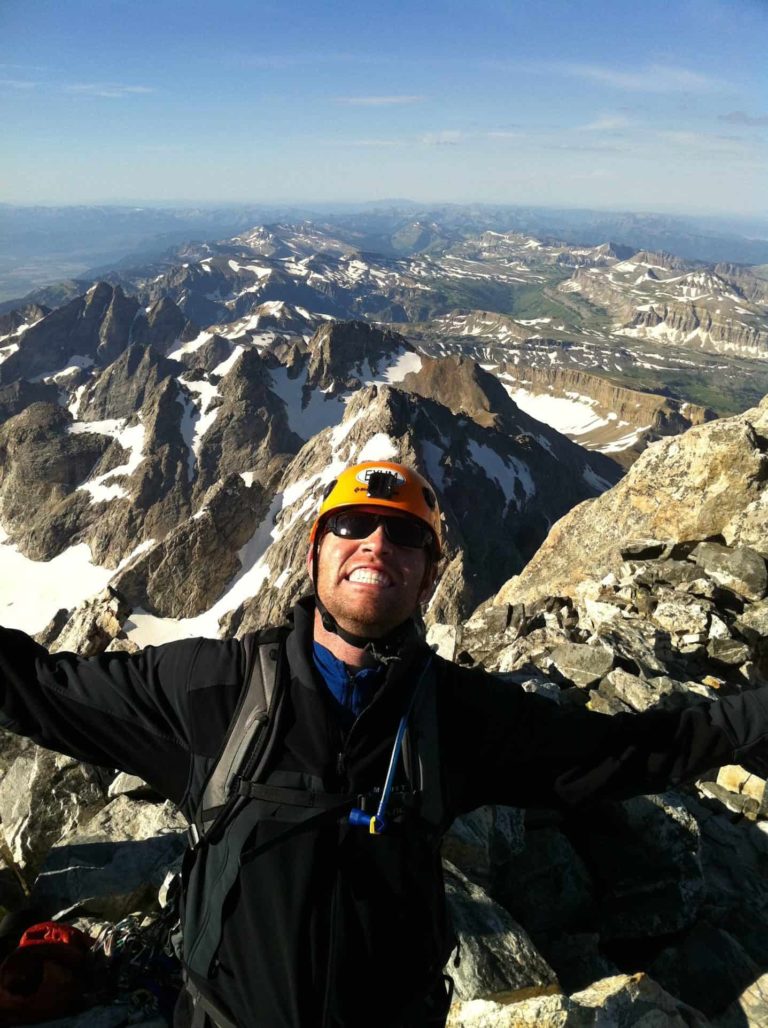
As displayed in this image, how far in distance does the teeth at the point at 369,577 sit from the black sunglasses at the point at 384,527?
0.37m

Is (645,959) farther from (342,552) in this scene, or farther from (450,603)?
(450,603)

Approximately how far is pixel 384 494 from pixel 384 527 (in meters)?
0.32

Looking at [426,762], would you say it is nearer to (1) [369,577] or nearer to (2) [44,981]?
(1) [369,577]

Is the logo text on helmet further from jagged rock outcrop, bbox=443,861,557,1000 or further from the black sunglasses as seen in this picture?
jagged rock outcrop, bbox=443,861,557,1000

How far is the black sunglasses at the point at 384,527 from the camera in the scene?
5.13 meters

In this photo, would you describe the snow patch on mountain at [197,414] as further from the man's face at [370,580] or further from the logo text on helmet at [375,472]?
the man's face at [370,580]

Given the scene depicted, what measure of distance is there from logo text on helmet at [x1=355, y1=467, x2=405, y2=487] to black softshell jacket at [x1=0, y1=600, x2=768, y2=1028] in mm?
1277

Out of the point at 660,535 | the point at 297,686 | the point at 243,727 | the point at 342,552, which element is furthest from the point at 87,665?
the point at 660,535

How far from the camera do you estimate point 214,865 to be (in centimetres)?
394

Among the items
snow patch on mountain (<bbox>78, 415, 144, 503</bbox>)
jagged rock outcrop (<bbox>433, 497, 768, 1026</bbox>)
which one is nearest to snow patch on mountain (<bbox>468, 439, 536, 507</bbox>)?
snow patch on mountain (<bbox>78, 415, 144, 503</bbox>)

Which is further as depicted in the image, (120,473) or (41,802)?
(120,473)

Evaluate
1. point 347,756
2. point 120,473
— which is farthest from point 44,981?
point 120,473

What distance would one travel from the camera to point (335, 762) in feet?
13.6

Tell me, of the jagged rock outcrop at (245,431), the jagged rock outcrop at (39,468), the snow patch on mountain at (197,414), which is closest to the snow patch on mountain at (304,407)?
the jagged rock outcrop at (245,431)
